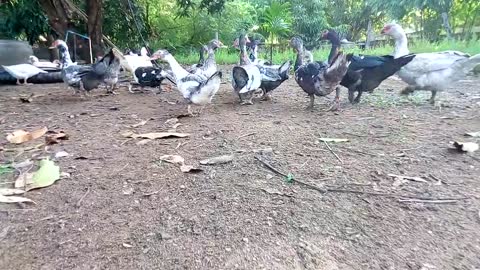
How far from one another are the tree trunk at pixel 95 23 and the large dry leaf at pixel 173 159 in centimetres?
820

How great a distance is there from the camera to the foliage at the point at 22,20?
10656mm

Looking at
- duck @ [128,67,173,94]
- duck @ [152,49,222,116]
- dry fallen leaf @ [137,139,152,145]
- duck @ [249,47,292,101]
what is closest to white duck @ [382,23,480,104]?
duck @ [249,47,292,101]

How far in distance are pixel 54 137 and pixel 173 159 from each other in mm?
1356

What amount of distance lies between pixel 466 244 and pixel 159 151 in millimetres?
2278

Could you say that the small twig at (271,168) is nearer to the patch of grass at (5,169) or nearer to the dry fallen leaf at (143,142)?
the dry fallen leaf at (143,142)

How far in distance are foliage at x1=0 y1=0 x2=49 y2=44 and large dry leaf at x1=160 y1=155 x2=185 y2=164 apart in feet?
31.7

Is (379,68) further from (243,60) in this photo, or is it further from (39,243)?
(39,243)

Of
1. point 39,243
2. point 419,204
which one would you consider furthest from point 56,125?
point 419,204

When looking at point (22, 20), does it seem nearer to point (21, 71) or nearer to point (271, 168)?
point (21, 71)

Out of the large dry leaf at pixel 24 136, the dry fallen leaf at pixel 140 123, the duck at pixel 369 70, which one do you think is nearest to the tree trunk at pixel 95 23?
the dry fallen leaf at pixel 140 123

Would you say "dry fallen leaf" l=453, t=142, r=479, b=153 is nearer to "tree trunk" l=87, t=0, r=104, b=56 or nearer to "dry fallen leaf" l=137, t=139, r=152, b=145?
"dry fallen leaf" l=137, t=139, r=152, b=145

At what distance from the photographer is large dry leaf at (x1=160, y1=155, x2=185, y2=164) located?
2973 millimetres

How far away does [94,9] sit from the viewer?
9.91 m

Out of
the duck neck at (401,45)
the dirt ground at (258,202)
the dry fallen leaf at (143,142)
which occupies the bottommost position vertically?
the dirt ground at (258,202)
